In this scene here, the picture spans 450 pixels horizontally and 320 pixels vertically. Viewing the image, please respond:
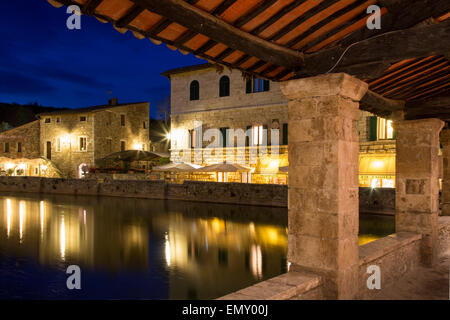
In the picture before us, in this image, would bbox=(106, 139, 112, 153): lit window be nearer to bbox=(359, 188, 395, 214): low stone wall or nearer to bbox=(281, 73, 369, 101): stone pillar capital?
bbox=(359, 188, 395, 214): low stone wall

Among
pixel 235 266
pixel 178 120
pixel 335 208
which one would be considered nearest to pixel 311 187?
pixel 335 208

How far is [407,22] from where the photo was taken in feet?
9.87

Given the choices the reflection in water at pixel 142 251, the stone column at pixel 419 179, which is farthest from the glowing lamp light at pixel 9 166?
the stone column at pixel 419 179

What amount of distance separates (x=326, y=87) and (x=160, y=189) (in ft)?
58.9

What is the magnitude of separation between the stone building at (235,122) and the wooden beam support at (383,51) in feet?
46.8

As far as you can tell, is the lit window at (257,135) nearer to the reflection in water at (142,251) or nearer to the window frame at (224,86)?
the window frame at (224,86)

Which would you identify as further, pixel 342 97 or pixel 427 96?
pixel 427 96

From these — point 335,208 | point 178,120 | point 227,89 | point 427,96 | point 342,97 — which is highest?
point 227,89

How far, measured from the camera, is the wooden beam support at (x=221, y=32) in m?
2.55

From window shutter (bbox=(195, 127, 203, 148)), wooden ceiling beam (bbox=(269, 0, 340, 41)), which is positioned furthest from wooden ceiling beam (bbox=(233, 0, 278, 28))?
window shutter (bbox=(195, 127, 203, 148))

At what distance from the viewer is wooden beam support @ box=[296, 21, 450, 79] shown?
292 cm
